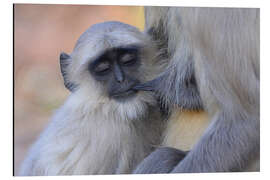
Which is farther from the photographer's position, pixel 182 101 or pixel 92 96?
pixel 92 96

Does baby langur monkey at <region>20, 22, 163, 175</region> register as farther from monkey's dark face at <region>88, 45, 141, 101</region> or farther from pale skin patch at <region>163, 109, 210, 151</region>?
pale skin patch at <region>163, 109, 210, 151</region>

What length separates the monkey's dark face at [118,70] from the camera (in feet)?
10.5

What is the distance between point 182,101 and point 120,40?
1.72 feet

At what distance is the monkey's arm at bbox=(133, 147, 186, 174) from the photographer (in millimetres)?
2896

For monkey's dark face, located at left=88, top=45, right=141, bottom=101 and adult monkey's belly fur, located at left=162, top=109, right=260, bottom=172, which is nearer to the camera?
adult monkey's belly fur, located at left=162, top=109, right=260, bottom=172

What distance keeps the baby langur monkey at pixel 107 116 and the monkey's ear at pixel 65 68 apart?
0.49ft

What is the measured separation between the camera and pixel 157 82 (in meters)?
3.24

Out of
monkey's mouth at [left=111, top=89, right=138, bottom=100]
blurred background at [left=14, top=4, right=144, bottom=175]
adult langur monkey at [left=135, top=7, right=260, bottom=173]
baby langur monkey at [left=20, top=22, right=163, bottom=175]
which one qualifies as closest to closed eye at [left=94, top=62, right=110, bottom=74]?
baby langur monkey at [left=20, top=22, right=163, bottom=175]

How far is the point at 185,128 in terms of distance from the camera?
3143mm

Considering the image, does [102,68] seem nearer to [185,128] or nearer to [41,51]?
[41,51]

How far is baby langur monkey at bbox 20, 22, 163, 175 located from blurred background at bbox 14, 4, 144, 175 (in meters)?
0.19

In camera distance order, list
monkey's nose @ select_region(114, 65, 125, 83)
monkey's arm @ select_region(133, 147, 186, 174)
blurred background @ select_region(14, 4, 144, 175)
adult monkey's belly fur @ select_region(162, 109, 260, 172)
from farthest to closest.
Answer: blurred background @ select_region(14, 4, 144, 175) < monkey's nose @ select_region(114, 65, 125, 83) < adult monkey's belly fur @ select_region(162, 109, 260, 172) < monkey's arm @ select_region(133, 147, 186, 174)
